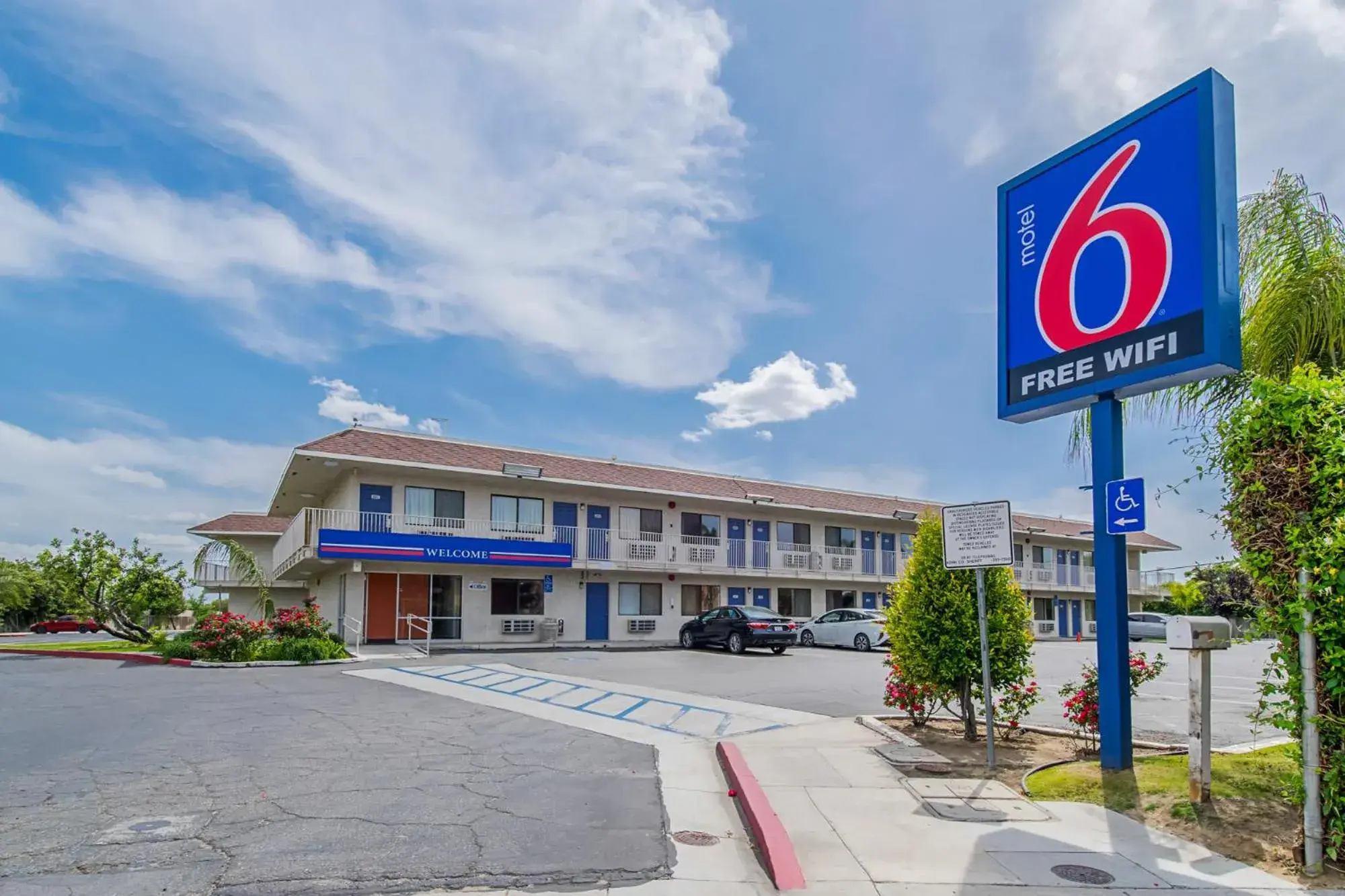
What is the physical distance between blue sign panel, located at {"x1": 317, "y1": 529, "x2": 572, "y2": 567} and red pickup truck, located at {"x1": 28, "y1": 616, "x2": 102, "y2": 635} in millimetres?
45207

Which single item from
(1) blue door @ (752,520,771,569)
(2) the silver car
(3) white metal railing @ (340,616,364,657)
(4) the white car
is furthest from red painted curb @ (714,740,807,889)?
(2) the silver car

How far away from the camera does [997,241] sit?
30.9ft

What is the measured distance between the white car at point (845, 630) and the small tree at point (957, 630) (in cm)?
1778

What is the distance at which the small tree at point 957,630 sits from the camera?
9.17m

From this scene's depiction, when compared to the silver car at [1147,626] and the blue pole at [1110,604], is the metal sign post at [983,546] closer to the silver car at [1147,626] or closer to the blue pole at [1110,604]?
the blue pole at [1110,604]

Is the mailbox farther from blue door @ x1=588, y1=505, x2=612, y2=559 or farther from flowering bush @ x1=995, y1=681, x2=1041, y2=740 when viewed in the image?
blue door @ x1=588, y1=505, x2=612, y2=559

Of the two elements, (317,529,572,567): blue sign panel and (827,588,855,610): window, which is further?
(827,588,855,610): window

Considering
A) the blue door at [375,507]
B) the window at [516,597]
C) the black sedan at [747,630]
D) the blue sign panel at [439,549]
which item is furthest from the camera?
the window at [516,597]

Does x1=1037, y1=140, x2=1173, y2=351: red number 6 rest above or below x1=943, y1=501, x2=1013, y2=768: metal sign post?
above

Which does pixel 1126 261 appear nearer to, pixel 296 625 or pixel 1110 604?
pixel 1110 604

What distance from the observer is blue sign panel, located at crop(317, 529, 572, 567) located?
932 inches

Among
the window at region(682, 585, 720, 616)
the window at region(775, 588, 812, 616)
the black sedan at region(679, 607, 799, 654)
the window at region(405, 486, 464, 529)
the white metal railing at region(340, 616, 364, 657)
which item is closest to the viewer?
the white metal railing at region(340, 616, 364, 657)

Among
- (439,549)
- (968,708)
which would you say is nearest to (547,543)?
(439,549)

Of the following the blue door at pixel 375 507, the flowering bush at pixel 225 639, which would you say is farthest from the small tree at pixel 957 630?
the blue door at pixel 375 507
